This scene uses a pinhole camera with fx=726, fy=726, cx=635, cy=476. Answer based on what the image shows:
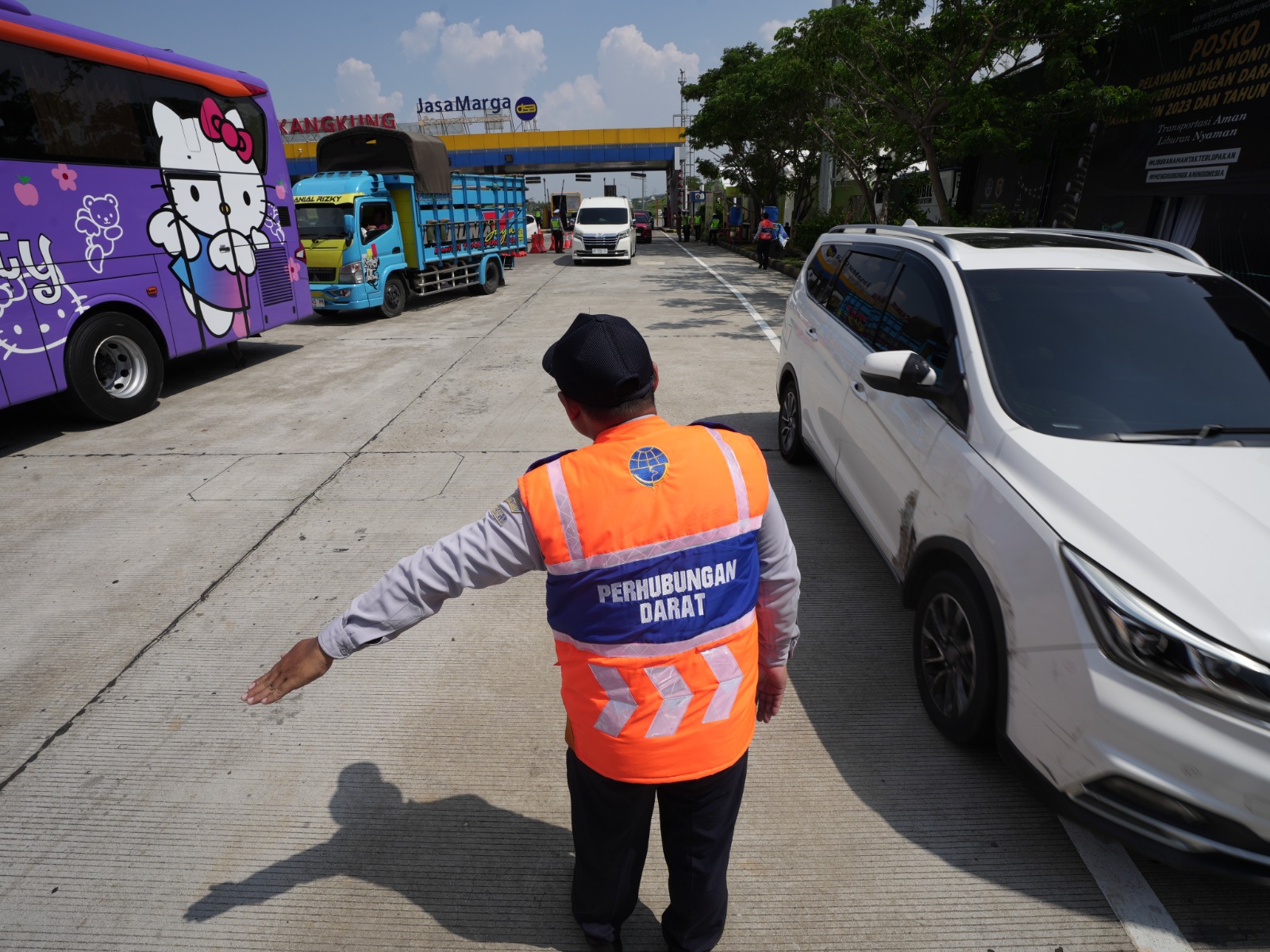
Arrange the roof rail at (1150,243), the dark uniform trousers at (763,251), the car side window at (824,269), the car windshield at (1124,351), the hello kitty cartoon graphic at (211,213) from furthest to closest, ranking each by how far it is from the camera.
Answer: the dark uniform trousers at (763,251) → the hello kitty cartoon graphic at (211,213) → the car side window at (824,269) → the roof rail at (1150,243) → the car windshield at (1124,351)

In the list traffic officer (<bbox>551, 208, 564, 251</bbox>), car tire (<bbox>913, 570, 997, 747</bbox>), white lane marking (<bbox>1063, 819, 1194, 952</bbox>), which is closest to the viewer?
white lane marking (<bbox>1063, 819, 1194, 952</bbox>)

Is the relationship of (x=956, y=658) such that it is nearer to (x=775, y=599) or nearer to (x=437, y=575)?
(x=775, y=599)

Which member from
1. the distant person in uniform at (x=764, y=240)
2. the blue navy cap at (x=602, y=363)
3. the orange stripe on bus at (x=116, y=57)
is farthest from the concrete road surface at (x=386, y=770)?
the distant person in uniform at (x=764, y=240)

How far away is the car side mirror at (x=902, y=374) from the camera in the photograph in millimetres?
3076

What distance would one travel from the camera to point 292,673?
1.68 metres

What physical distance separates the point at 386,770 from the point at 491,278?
56.0ft

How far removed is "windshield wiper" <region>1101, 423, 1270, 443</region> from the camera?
268 centimetres

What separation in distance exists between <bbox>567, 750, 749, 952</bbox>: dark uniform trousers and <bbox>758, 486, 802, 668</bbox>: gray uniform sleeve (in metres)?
0.31

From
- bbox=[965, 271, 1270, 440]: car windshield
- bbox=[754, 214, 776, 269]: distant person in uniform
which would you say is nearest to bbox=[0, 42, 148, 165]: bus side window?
bbox=[965, 271, 1270, 440]: car windshield

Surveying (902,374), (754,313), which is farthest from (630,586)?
(754,313)

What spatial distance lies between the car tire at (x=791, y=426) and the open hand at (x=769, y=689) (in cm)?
358

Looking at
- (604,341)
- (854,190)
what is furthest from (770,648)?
(854,190)

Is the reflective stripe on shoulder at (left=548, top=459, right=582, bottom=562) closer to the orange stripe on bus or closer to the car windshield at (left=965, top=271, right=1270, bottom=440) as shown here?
A: the car windshield at (left=965, top=271, right=1270, bottom=440)

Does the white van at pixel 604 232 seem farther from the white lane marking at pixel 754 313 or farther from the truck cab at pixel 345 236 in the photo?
the truck cab at pixel 345 236
